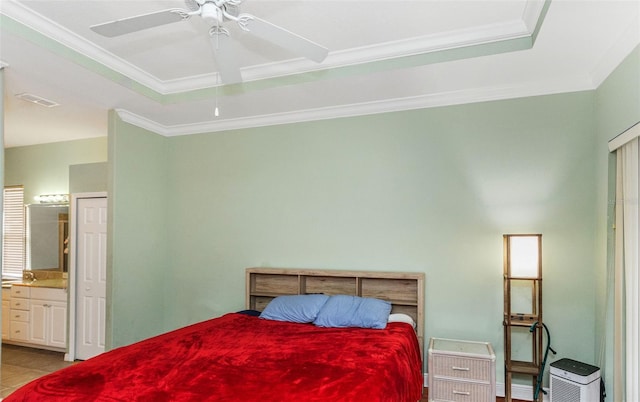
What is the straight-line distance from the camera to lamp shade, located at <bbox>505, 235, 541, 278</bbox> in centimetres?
284

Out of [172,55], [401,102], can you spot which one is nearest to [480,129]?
[401,102]

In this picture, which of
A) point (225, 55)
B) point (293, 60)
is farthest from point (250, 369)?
point (293, 60)

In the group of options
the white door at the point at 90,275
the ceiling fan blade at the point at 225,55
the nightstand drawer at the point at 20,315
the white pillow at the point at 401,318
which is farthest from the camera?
the nightstand drawer at the point at 20,315

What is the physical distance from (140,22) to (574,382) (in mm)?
3439

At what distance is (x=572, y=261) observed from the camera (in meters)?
3.01

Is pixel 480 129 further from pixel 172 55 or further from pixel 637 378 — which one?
pixel 172 55

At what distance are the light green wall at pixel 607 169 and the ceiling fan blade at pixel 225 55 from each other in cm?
241

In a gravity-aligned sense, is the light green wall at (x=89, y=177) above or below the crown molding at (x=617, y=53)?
below

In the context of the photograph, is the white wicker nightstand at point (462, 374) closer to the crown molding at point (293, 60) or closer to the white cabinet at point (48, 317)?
the crown molding at point (293, 60)

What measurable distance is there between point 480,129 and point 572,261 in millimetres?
1302

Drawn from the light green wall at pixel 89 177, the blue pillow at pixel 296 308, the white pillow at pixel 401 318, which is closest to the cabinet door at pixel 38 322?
the light green wall at pixel 89 177

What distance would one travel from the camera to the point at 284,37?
197cm

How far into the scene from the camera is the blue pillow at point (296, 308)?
321 centimetres

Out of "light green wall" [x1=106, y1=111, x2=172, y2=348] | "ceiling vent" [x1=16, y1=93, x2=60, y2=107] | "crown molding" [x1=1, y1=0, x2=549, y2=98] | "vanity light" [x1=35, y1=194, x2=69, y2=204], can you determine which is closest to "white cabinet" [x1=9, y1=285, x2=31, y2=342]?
"vanity light" [x1=35, y1=194, x2=69, y2=204]
